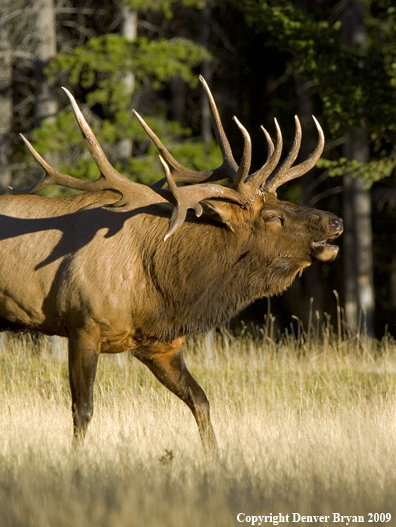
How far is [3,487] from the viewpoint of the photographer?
4266 millimetres

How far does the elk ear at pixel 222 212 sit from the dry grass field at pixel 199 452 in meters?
1.57

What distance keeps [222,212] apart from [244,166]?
15.3 inches

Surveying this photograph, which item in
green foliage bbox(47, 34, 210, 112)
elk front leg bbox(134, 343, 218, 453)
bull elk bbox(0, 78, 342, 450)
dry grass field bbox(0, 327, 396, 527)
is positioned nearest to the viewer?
dry grass field bbox(0, 327, 396, 527)

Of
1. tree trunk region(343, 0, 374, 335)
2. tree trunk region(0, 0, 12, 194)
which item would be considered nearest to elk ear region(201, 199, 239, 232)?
tree trunk region(0, 0, 12, 194)

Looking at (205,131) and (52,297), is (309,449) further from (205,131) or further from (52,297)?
(205,131)

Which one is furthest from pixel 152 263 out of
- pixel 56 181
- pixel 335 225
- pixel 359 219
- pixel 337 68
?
pixel 359 219

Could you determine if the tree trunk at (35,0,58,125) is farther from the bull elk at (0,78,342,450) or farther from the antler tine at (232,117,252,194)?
the antler tine at (232,117,252,194)

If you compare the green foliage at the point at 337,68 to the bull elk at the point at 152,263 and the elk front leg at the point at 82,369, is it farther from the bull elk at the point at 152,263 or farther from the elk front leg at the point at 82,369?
the elk front leg at the point at 82,369

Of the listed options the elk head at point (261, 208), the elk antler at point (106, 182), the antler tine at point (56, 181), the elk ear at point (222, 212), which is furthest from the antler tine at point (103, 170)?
the elk ear at point (222, 212)

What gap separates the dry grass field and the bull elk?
51 centimetres

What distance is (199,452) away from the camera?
5.27 meters

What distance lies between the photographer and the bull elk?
599 cm

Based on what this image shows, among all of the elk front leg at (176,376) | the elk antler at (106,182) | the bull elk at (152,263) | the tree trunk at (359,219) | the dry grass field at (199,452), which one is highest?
the tree trunk at (359,219)

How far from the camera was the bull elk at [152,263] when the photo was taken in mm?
5988
